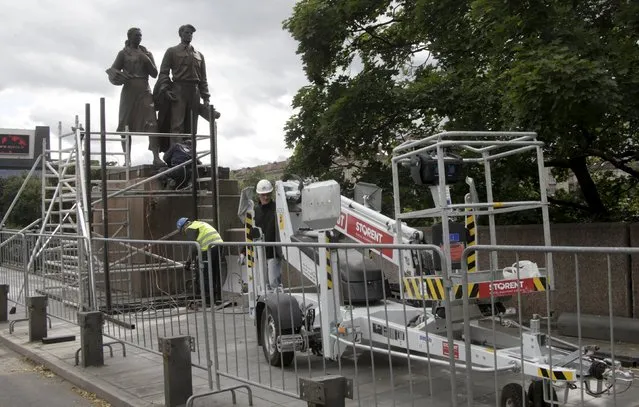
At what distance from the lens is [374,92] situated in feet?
36.4

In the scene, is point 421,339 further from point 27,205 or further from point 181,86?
point 27,205

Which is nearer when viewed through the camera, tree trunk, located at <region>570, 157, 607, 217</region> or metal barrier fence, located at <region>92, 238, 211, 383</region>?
metal barrier fence, located at <region>92, 238, 211, 383</region>

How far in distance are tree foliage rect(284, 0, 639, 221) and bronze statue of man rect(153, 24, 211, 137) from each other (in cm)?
257

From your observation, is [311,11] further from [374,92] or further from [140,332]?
[140,332]

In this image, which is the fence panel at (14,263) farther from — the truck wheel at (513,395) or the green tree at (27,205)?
the green tree at (27,205)

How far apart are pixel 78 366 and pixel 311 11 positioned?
22.7 ft

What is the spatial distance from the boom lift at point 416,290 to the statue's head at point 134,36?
7443mm

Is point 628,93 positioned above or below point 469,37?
below

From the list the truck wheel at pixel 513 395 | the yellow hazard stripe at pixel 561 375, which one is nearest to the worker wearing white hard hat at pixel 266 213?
the truck wheel at pixel 513 395

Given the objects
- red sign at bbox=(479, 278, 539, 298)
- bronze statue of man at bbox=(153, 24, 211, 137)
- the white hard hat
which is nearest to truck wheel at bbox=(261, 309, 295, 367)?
the white hard hat

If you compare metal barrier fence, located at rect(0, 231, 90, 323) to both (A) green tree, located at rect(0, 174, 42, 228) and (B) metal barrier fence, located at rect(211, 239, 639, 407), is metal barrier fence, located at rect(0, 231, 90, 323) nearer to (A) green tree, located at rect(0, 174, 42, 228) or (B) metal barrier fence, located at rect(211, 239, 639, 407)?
(B) metal barrier fence, located at rect(211, 239, 639, 407)

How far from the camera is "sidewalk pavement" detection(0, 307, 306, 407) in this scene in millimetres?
5711

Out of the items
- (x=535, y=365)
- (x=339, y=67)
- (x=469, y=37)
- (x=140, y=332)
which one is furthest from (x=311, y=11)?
(x=535, y=365)

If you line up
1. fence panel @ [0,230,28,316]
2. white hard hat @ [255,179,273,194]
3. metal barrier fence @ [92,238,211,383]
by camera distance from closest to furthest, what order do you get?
metal barrier fence @ [92,238,211,383] < white hard hat @ [255,179,273,194] < fence panel @ [0,230,28,316]
